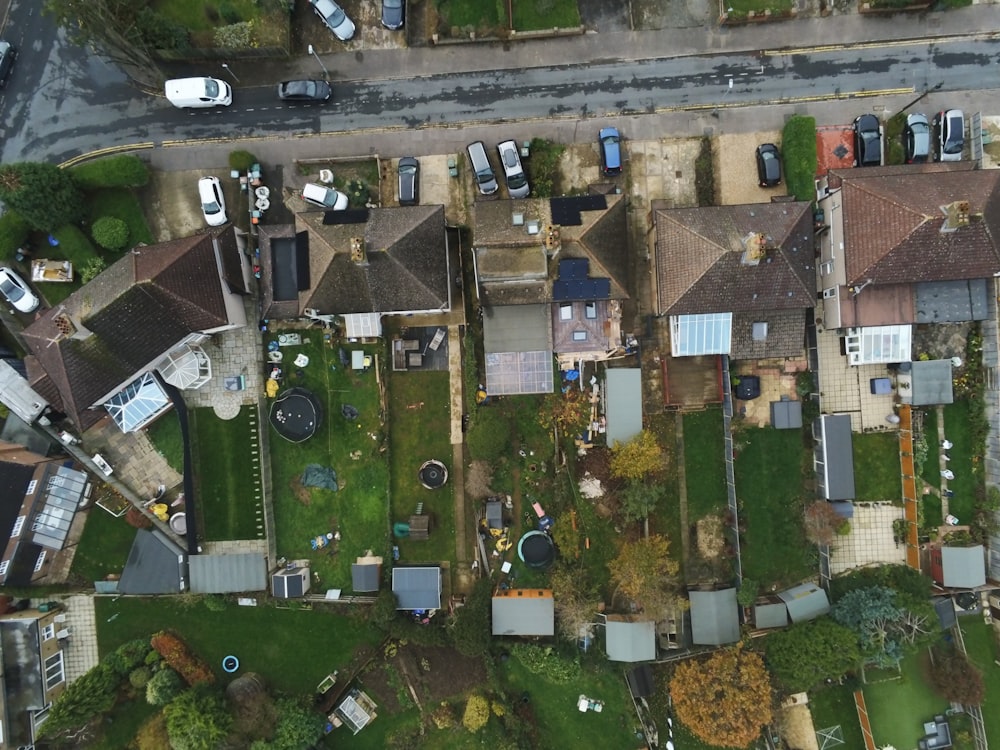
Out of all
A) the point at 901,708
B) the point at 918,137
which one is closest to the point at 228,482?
the point at 901,708

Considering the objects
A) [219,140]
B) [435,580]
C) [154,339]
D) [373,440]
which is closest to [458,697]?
[435,580]

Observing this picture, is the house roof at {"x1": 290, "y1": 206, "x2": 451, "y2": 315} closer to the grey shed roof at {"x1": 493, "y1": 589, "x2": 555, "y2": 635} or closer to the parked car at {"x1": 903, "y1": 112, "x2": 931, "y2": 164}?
the grey shed roof at {"x1": 493, "y1": 589, "x2": 555, "y2": 635}

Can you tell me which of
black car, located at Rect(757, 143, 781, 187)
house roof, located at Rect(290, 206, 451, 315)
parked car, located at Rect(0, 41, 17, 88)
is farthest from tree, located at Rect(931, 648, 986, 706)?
parked car, located at Rect(0, 41, 17, 88)

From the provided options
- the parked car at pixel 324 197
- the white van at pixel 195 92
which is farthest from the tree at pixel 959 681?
the white van at pixel 195 92

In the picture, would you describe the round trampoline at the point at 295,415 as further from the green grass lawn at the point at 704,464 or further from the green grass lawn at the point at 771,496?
the green grass lawn at the point at 771,496

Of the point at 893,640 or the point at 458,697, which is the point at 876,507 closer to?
the point at 893,640

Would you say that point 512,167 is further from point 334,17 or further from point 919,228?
point 919,228
